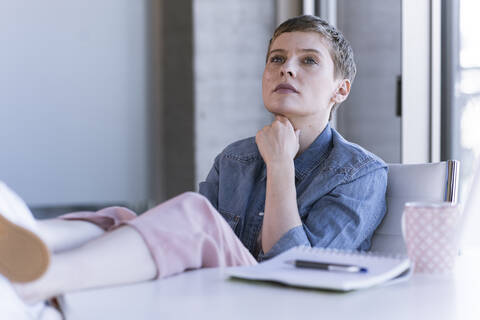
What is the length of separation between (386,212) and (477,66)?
1828 mm

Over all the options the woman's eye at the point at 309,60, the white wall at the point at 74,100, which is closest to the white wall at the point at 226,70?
the white wall at the point at 74,100

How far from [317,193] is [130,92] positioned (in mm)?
3290

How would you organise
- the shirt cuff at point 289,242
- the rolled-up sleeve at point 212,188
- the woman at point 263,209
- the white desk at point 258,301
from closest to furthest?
the white desk at point 258,301
the woman at point 263,209
the shirt cuff at point 289,242
the rolled-up sleeve at point 212,188

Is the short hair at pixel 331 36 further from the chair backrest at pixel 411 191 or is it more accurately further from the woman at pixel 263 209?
the chair backrest at pixel 411 191

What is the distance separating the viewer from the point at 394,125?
3.60 meters

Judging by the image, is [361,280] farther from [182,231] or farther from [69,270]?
[69,270]

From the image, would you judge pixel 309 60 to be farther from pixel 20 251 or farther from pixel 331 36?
pixel 20 251

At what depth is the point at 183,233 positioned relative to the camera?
37.5 inches

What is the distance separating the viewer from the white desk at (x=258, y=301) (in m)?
0.76

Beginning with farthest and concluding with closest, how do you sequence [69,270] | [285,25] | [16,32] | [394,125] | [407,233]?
1. [16,32]
2. [394,125]
3. [285,25]
4. [407,233]
5. [69,270]

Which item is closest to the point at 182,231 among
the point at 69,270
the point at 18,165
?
the point at 69,270

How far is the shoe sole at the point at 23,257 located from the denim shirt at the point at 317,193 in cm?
65

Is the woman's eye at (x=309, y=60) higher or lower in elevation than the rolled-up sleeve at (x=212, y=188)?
higher

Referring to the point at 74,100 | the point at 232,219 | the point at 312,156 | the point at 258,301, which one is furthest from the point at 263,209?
the point at 74,100
